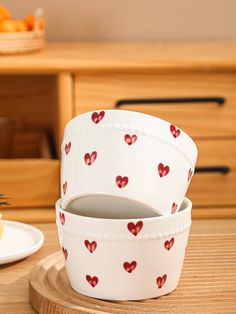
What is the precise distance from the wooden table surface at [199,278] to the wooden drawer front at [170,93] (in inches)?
23.0

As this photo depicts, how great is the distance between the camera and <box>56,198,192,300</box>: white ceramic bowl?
90 cm

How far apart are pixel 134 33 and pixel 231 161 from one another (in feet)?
2.01

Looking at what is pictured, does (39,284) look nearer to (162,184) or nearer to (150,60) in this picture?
(162,184)

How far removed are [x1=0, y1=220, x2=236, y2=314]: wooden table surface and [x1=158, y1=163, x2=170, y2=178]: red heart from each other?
0.50 ft

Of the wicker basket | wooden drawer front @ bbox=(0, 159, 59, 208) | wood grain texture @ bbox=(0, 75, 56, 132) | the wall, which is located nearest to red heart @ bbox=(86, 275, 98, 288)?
wooden drawer front @ bbox=(0, 159, 59, 208)

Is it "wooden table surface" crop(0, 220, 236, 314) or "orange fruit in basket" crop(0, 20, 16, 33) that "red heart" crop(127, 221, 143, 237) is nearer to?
"wooden table surface" crop(0, 220, 236, 314)

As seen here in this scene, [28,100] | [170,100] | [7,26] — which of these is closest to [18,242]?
[170,100]

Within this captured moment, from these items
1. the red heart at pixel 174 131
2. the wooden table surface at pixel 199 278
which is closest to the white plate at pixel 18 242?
the wooden table surface at pixel 199 278

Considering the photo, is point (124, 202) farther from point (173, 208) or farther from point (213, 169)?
point (213, 169)

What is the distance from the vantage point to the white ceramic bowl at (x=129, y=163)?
0.88m

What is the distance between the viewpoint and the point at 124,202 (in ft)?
2.93

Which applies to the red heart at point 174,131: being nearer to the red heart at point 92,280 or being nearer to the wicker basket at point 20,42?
the red heart at point 92,280

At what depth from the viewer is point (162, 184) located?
0.89m

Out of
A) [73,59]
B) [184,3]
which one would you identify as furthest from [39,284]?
A: [184,3]
